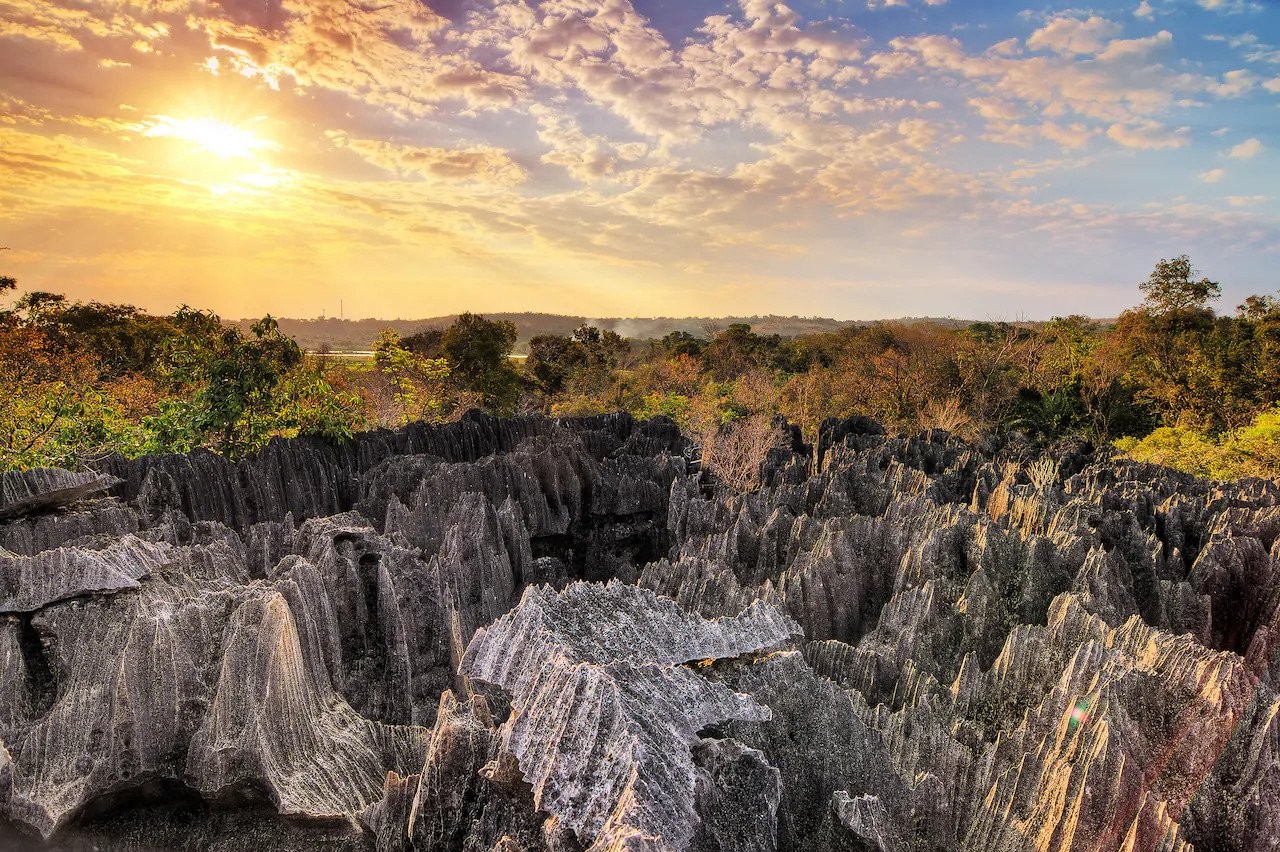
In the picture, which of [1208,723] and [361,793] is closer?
[1208,723]

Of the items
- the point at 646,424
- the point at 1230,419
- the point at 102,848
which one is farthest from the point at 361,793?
the point at 1230,419

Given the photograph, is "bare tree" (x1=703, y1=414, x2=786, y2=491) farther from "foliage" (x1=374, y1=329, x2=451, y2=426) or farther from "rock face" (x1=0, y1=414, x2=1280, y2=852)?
"foliage" (x1=374, y1=329, x2=451, y2=426)

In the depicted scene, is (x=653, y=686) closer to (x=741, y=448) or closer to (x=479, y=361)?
(x=741, y=448)

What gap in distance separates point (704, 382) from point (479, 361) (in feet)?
73.9

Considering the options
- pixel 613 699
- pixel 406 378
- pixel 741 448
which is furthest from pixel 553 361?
pixel 613 699

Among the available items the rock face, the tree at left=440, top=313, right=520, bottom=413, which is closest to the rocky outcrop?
the rock face

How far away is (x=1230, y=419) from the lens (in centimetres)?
4197

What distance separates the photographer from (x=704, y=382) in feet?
224

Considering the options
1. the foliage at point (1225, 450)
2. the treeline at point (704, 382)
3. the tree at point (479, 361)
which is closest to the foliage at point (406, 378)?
the treeline at point (704, 382)

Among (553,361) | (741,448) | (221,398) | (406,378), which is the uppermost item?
(553,361)

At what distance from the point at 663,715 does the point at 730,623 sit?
1591mm

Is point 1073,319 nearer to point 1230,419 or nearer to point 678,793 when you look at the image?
point 1230,419

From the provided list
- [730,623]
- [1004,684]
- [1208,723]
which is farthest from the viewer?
[1004,684]

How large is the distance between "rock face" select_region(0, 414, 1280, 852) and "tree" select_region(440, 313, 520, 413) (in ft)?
156
